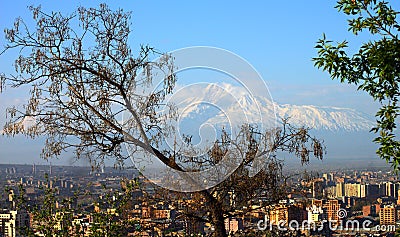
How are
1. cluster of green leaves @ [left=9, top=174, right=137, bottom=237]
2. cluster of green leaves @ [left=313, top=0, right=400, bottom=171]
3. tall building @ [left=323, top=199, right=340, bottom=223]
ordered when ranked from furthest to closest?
tall building @ [left=323, top=199, right=340, bottom=223], cluster of green leaves @ [left=9, top=174, right=137, bottom=237], cluster of green leaves @ [left=313, top=0, right=400, bottom=171]

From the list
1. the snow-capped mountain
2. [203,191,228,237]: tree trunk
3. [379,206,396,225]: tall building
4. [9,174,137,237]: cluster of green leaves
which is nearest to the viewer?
the snow-capped mountain

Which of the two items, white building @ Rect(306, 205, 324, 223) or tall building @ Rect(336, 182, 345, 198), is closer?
white building @ Rect(306, 205, 324, 223)

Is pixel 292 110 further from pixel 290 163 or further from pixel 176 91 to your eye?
pixel 176 91

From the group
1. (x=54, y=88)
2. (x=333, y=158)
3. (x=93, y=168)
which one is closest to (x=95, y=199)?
(x=93, y=168)

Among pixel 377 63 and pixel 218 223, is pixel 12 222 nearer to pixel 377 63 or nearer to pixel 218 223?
pixel 218 223
